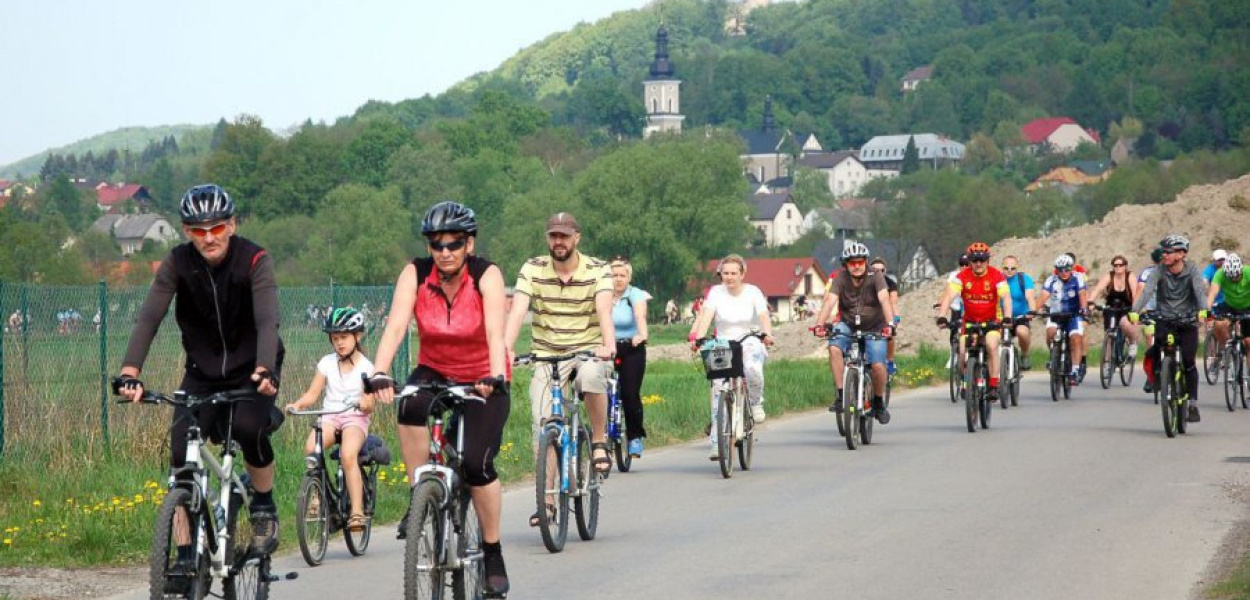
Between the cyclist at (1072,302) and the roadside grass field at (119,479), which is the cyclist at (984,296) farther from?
the cyclist at (1072,302)

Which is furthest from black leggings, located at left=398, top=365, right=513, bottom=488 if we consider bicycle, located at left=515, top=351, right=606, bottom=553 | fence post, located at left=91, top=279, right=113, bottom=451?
fence post, located at left=91, top=279, right=113, bottom=451

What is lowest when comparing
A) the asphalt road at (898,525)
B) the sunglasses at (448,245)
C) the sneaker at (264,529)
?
the asphalt road at (898,525)

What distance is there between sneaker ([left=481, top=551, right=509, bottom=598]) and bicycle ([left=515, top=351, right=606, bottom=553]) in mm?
2359

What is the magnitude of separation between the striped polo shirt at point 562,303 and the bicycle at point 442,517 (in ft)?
13.3

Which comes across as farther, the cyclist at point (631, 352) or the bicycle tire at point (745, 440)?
the cyclist at point (631, 352)

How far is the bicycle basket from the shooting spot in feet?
50.3

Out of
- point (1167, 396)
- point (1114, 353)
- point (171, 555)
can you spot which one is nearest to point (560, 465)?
point (171, 555)

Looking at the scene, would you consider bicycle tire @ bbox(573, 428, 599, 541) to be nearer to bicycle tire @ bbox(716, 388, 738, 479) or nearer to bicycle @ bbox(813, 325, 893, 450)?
bicycle tire @ bbox(716, 388, 738, 479)

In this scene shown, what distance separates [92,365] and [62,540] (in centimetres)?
473

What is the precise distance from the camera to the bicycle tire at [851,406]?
17.3 m

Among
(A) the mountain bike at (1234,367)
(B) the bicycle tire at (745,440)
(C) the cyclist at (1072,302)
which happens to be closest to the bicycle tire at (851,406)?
(B) the bicycle tire at (745,440)

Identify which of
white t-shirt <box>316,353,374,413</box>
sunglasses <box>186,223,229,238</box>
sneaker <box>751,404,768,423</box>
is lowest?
sneaker <box>751,404,768,423</box>

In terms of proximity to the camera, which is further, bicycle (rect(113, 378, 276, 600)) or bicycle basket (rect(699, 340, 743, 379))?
bicycle basket (rect(699, 340, 743, 379))

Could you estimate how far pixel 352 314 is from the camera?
11.5m
